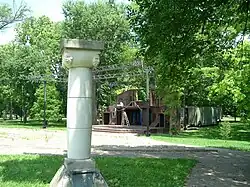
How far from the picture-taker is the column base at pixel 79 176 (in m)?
4.88

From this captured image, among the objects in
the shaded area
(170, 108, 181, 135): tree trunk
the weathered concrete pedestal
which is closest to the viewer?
the weathered concrete pedestal

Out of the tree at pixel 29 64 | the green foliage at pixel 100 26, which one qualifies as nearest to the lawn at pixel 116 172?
the green foliage at pixel 100 26

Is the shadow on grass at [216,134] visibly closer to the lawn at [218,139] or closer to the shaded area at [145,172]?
the lawn at [218,139]

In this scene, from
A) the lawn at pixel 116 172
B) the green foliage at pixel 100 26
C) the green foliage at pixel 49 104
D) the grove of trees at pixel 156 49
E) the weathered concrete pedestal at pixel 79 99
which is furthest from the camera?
the green foliage at pixel 49 104

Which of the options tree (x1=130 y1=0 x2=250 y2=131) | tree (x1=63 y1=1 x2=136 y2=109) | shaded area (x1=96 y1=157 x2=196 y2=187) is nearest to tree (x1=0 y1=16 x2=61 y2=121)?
tree (x1=63 y1=1 x2=136 y2=109)

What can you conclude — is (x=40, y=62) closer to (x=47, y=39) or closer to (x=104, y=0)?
(x=47, y=39)

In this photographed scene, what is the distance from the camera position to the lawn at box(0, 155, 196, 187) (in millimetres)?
7410

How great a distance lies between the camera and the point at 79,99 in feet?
17.4

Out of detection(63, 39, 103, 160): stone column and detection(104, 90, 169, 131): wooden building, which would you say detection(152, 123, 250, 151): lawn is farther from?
detection(63, 39, 103, 160): stone column

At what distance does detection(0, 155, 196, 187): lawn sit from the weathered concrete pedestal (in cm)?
210

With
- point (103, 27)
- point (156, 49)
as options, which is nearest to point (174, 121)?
point (103, 27)

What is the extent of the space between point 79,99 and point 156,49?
550cm

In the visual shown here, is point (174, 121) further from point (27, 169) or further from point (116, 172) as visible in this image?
point (27, 169)

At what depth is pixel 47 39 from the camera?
4462cm
